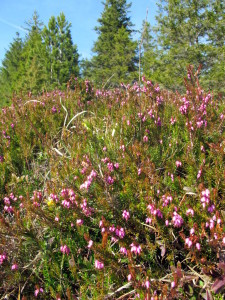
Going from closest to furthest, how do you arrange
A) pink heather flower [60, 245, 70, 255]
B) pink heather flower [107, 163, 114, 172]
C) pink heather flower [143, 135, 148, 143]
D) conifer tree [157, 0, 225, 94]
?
pink heather flower [60, 245, 70, 255], pink heather flower [107, 163, 114, 172], pink heather flower [143, 135, 148, 143], conifer tree [157, 0, 225, 94]

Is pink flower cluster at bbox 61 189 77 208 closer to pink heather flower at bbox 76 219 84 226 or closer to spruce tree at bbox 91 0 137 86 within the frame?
pink heather flower at bbox 76 219 84 226

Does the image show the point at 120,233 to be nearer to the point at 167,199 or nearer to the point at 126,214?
the point at 126,214

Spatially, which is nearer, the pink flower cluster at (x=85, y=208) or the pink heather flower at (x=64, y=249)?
the pink heather flower at (x=64, y=249)

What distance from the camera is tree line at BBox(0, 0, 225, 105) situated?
25766mm

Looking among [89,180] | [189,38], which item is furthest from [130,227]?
[189,38]

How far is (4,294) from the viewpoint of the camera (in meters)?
1.83

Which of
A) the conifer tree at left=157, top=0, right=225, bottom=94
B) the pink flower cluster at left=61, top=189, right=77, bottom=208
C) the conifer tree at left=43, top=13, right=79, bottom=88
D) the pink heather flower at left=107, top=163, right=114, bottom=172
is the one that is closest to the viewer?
the pink flower cluster at left=61, top=189, right=77, bottom=208

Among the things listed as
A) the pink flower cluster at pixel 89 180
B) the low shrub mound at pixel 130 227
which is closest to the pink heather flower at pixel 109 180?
the low shrub mound at pixel 130 227

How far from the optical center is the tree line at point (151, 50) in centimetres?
2577

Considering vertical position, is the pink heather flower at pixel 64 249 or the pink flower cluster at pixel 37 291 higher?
the pink heather flower at pixel 64 249

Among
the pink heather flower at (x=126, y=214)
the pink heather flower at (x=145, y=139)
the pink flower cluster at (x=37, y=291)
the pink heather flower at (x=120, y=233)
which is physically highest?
the pink heather flower at (x=145, y=139)

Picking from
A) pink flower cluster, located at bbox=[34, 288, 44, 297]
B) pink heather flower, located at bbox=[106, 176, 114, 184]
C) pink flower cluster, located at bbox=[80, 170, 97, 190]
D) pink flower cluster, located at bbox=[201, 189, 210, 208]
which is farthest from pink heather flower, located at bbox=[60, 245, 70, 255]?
pink flower cluster, located at bbox=[201, 189, 210, 208]

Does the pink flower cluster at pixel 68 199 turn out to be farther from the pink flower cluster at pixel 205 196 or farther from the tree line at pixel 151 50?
the tree line at pixel 151 50

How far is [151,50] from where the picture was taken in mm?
31594
